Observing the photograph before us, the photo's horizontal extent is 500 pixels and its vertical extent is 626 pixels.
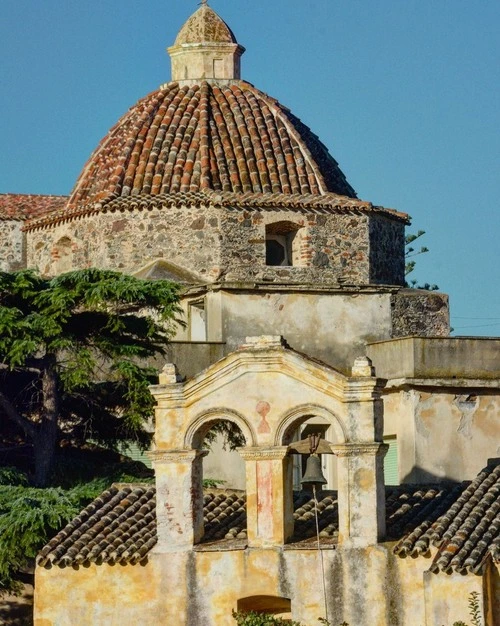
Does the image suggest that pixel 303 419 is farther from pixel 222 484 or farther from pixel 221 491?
pixel 222 484

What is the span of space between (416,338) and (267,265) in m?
5.30

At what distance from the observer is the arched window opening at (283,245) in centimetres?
4512

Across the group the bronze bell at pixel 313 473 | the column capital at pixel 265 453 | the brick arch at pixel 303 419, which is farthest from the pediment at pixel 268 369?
the bronze bell at pixel 313 473

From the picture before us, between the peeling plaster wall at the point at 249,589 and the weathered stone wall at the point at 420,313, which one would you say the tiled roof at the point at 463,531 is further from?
the weathered stone wall at the point at 420,313

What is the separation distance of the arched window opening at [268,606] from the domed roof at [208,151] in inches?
547

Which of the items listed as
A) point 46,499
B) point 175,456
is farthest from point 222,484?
point 175,456

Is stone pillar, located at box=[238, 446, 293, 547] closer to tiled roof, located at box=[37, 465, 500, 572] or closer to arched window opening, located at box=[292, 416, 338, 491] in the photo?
tiled roof, located at box=[37, 465, 500, 572]

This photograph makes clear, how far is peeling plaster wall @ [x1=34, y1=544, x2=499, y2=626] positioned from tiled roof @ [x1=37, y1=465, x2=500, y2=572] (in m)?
0.22

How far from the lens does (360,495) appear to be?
106 feet

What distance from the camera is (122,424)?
37.5 m

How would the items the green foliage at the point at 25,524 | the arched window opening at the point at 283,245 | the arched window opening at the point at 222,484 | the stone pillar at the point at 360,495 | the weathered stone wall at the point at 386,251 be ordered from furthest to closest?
the weathered stone wall at the point at 386,251
the arched window opening at the point at 283,245
the green foliage at the point at 25,524
the arched window opening at the point at 222,484
the stone pillar at the point at 360,495

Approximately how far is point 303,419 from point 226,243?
12112 mm

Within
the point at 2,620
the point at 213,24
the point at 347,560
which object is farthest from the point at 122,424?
the point at 213,24

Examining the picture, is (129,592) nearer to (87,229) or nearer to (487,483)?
(487,483)
